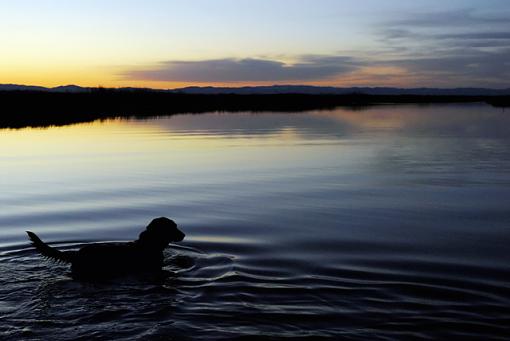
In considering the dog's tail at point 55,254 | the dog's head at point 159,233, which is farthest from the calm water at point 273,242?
the dog's head at point 159,233

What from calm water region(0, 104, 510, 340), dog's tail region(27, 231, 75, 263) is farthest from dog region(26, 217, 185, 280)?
calm water region(0, 104, 510, 340)

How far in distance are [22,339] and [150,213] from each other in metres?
8.26

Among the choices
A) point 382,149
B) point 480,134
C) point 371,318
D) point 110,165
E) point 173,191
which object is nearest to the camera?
point 371,318

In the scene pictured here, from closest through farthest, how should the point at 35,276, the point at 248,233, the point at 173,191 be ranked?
the point at 35,276 < the point at 248,233 < the point at 173,191

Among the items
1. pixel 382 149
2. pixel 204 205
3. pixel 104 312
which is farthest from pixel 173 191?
pixel 382 149

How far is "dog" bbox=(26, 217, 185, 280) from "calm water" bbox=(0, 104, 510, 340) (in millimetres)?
308

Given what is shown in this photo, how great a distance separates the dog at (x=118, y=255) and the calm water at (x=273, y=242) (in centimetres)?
31

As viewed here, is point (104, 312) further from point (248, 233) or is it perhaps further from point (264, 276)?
point (248, 233)

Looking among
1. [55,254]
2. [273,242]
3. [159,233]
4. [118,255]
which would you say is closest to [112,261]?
[118,255]

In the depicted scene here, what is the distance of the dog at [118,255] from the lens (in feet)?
30.1

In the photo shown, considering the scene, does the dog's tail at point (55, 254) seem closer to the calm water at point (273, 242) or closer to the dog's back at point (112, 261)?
the dog's back at point (112, 261)

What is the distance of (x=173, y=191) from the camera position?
57.3ft

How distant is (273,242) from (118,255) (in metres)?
3.29

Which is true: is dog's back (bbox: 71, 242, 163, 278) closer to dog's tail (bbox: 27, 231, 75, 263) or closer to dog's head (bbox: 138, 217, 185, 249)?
dog's tail (bbox: 27, 231, 75, 263)
